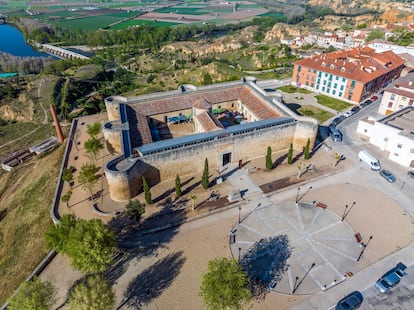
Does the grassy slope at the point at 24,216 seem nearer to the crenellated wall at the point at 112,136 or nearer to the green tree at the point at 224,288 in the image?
the crenellated wall at the point at 112,136

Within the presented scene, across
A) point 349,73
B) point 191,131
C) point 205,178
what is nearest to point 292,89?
point 349,73

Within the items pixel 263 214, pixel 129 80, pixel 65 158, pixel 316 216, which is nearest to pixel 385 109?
pixel 316 216

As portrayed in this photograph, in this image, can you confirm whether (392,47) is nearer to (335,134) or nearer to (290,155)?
(335,134)

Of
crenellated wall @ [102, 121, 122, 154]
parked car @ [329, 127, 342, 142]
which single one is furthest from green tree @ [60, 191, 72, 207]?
parked car @ [329, 127, 342, 142]

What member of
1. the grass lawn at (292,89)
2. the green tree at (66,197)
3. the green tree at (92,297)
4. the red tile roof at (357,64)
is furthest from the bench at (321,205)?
the grass lawn at (292,89)

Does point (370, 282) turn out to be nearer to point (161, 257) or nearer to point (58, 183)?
point (161, 257)

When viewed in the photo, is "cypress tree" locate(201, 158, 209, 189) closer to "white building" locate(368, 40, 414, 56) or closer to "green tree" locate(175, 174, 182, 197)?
"green tree" locate(175, 174, 182, 197)
